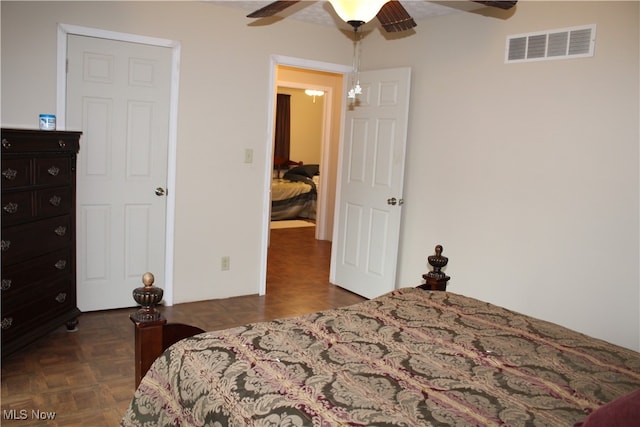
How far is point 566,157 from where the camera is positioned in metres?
3.46

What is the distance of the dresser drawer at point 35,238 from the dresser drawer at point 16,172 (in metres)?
0.24

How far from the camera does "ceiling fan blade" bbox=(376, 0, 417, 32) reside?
2625 mm

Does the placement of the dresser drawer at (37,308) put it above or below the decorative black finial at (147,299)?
below

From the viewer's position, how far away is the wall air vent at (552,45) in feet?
10.9

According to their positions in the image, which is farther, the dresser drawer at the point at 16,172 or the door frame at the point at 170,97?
the door frame at the point at 170,97

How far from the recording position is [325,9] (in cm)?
420

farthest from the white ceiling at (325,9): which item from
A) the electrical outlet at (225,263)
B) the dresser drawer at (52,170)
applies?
the electrical outlet at (225,263)

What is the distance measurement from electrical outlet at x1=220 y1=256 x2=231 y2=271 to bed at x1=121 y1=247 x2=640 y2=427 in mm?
2424

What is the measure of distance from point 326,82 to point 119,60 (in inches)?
137

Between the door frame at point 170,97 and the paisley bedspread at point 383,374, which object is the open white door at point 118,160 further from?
the paisley bedspread at point 383,374

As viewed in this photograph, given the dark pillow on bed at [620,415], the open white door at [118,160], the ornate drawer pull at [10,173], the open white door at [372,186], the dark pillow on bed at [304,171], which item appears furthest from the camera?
the dark pillow on bed at [304,171]

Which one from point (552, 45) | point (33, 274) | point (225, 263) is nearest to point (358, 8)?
point (552, 45)

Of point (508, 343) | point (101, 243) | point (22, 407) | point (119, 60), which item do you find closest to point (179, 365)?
point (508, 343)

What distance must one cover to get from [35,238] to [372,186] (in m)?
2.65
